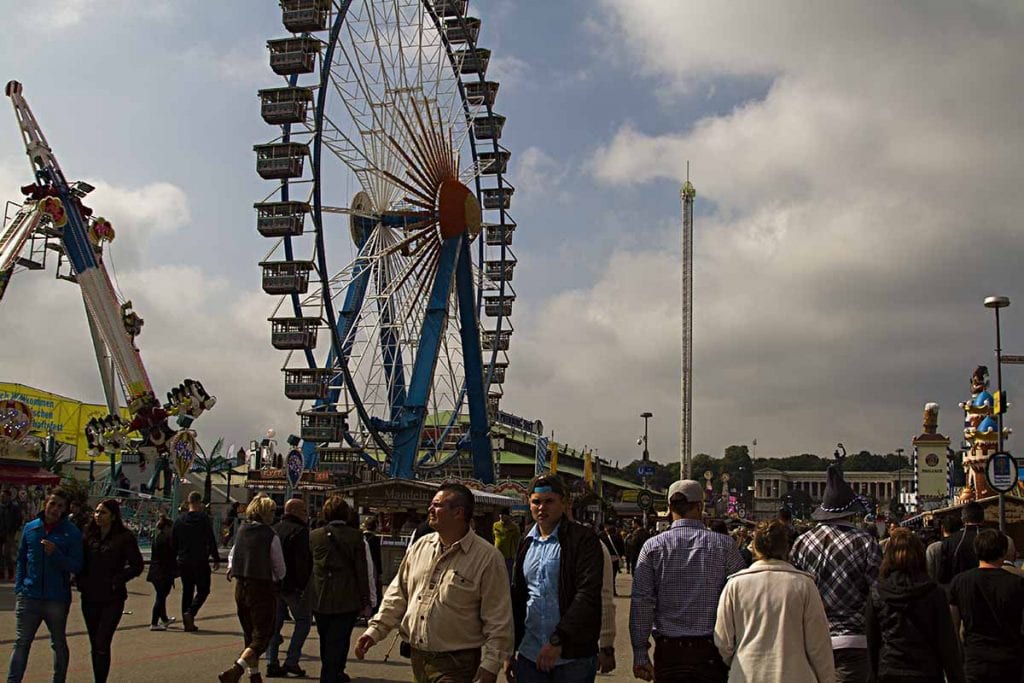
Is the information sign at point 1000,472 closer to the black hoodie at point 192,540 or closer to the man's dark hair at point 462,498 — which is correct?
the black hoodie at point 192,540

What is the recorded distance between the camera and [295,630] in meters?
10.9

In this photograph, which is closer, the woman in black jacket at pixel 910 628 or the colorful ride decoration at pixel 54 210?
the woman in black jacket at pixel 910 628

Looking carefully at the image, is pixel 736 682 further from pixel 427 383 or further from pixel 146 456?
pixel 146 456

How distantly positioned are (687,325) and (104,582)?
97463mm

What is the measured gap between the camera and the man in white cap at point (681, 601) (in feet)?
19.0

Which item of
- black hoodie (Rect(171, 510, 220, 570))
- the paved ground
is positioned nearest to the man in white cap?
the paved ground

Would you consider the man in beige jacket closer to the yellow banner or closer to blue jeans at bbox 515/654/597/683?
blue jeans at bbox 515/654/597/683

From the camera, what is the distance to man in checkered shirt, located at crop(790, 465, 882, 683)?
258 inches

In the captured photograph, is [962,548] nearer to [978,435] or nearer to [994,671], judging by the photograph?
[994,671]

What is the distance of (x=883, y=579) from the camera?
6340mm

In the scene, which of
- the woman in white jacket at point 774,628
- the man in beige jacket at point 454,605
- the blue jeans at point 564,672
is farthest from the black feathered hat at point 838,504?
the man in beige jacket at point 454,605

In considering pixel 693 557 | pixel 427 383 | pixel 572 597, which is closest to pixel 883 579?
pixel 693 557

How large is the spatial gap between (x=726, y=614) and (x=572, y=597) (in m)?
0.85

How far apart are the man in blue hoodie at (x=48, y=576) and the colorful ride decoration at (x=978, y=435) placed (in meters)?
34.0
